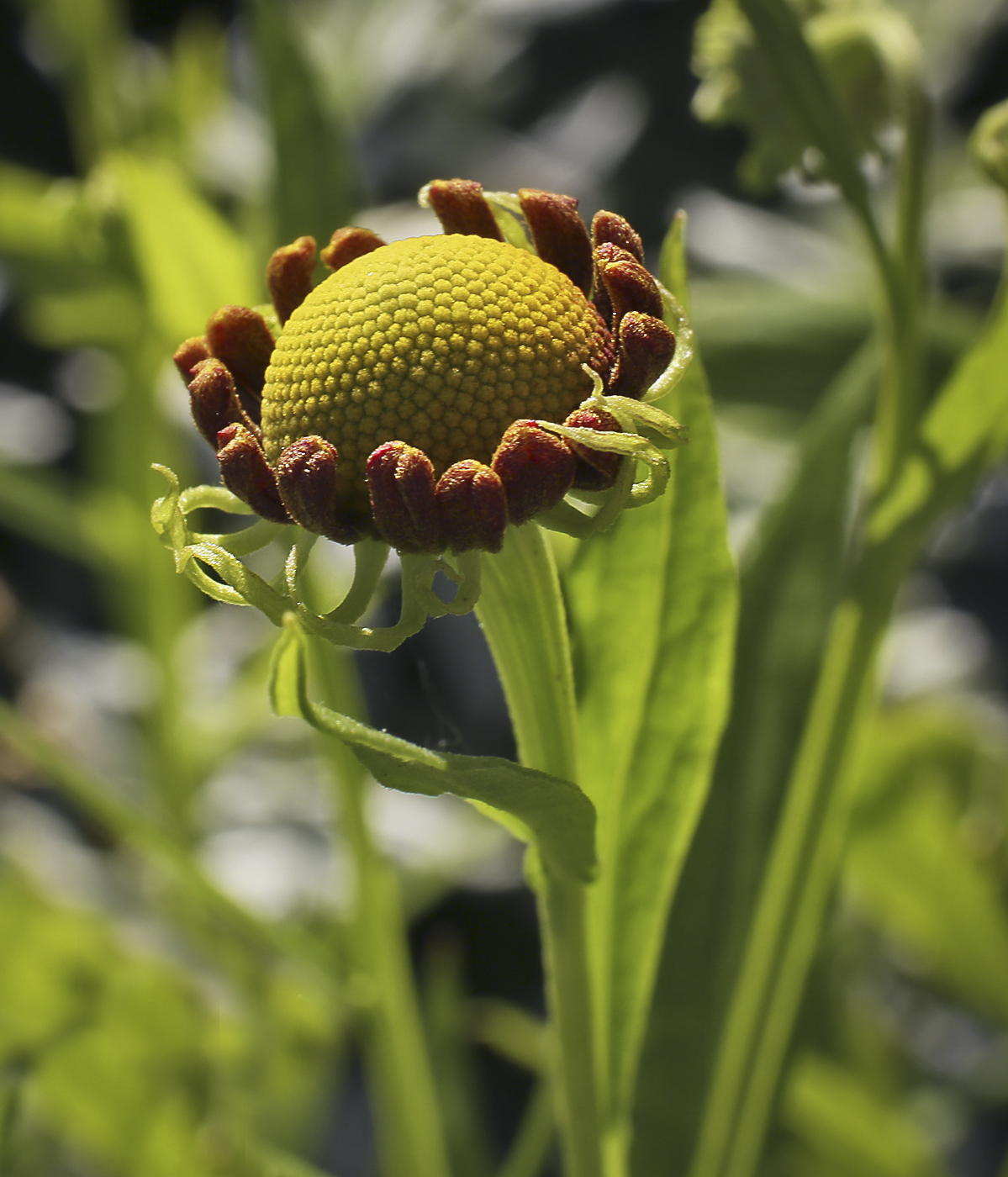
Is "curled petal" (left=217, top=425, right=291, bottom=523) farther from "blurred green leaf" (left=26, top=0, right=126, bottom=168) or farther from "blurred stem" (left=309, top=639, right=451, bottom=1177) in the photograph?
"blurred green leaf" (left=26, top=0, right=126, bottom=168)

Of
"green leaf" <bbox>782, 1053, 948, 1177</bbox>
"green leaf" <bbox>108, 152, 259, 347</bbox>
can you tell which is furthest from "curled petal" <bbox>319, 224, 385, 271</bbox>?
"green leaf" <bbox>782, 1053, 948, 1177</bbox>

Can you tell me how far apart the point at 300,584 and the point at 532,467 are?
2.8 inches

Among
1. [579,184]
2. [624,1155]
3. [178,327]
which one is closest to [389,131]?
[579,184]

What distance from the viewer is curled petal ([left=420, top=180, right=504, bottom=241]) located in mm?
346

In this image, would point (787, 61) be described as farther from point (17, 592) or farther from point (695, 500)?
point (17, 592)

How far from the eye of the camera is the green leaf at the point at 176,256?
2.02 feet

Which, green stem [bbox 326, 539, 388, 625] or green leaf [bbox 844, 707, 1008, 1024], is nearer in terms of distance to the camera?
green stem [bbox 326, 539, 388, 625]

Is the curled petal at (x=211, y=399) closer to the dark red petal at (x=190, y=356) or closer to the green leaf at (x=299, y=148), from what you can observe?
the dark red petal at (x=190, y=356)

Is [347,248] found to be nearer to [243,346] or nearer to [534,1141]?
Result: [243,346]

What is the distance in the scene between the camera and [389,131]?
1456 millimetres

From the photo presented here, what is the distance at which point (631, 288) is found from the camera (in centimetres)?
30

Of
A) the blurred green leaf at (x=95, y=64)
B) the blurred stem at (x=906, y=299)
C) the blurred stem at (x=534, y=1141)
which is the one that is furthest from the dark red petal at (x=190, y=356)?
the blurred green leaf at (x=95, y=64)

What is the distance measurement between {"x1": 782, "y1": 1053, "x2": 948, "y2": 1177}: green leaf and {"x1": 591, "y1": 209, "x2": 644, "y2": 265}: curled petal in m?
0.50

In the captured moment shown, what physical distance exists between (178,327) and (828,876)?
391 millimetres
